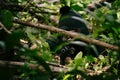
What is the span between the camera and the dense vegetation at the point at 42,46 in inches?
36.8

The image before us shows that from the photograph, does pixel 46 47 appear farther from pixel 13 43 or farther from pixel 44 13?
pixel 13 43

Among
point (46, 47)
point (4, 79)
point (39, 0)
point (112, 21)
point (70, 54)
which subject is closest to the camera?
point (4, 79)

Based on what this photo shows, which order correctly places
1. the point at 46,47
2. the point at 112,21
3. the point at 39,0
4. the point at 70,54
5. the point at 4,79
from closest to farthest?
the point at 4,79 < the point at 112,21 < the point at 46,47 < the point at 70,54 < the point at 39,0

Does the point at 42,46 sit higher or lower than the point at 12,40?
lower

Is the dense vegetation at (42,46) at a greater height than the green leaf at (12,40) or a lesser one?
lesser

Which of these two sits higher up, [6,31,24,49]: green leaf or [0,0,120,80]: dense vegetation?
[6,31,24,49]: green leaf

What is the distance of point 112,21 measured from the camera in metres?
1.08

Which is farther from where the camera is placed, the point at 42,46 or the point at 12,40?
the point at 42,46

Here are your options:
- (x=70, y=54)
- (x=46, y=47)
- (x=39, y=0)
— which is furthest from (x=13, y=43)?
(x=39, y=0)

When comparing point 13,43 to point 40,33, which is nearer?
point 13,43

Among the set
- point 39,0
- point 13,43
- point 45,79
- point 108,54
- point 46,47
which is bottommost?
point 108,54

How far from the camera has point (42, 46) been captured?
2.07 meters

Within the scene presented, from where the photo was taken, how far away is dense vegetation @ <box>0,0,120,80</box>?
936mm

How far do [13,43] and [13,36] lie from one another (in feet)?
0.08
